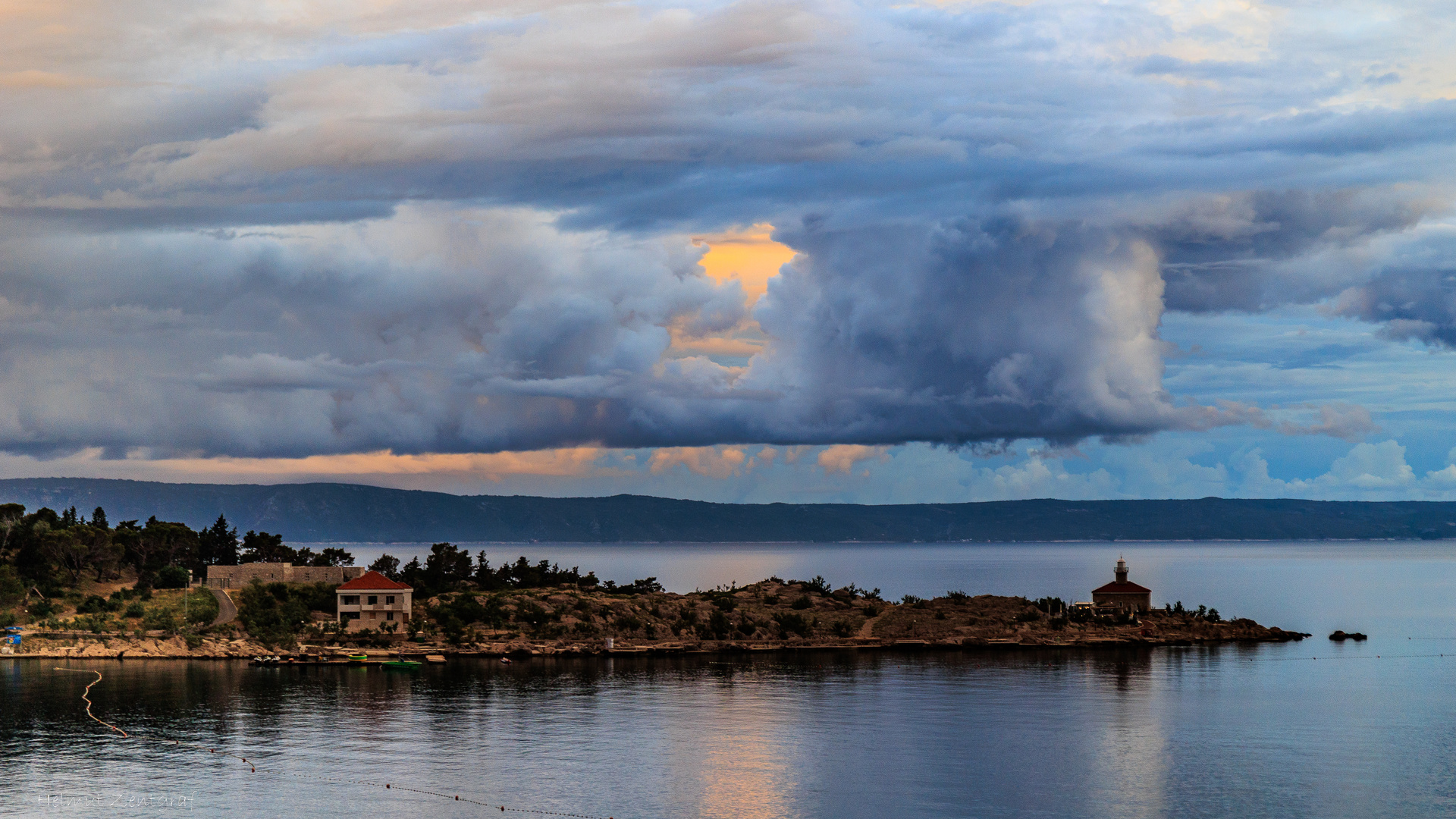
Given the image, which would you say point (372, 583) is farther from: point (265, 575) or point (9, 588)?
point (9, 588)

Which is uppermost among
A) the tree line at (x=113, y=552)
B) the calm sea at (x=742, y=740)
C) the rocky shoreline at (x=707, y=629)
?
the tree line at (x=113, y=552)

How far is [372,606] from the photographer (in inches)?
6255

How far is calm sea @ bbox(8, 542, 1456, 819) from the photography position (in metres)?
75.9

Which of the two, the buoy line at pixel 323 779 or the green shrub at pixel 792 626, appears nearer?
the buoy line at pixel 323 779

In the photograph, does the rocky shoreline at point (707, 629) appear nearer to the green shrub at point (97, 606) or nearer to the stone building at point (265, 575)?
the green shrub at point (97, 606)

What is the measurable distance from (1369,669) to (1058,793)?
88010 mm

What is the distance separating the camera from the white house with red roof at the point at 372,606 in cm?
15812

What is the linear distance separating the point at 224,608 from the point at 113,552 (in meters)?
26.1

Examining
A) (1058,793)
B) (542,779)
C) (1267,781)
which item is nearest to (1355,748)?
(1267,781)

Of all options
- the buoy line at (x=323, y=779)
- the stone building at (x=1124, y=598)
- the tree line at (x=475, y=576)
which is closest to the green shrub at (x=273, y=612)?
the tree line at (x=475, y=576)

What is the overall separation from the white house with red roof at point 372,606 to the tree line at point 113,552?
25431 mm

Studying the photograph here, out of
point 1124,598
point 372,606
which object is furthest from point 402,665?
point 1124,598

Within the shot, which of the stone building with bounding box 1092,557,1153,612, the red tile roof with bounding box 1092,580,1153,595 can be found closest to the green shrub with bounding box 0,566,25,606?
the stone building with bounding box 1092,557,1153,612

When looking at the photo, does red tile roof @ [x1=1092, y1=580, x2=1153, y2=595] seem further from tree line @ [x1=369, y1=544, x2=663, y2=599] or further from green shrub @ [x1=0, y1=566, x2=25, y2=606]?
green shrub @ [x1=0, y1=566, x2=25, y2=606]
